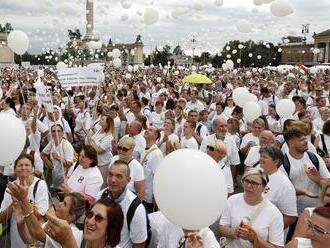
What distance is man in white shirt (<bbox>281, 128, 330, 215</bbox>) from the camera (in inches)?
191

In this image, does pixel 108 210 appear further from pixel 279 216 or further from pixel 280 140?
pixel 280 140

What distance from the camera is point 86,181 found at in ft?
16.0

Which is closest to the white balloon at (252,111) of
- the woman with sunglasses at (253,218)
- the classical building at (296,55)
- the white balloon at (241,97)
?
the white balloon at (241,97)

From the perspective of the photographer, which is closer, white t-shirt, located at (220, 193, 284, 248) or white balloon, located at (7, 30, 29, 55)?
white t-shirt, located at (220, 193, 284, 248)

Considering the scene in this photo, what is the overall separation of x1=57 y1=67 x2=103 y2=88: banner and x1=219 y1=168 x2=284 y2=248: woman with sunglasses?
4.09 m

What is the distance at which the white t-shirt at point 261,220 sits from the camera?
3.65 m

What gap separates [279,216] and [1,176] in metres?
3.33

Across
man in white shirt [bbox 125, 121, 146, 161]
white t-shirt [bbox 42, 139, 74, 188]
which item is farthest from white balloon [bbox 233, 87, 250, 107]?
white t-shirt [bbox 42, 139, 74, 188]

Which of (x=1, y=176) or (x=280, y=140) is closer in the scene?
(x=1, y=176)

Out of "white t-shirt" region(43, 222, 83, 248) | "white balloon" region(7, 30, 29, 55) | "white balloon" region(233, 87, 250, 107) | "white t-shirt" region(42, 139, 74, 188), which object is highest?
"white balloon" region(7, 30, 29, 55)

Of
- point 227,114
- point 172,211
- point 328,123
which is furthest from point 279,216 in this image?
point 227,114

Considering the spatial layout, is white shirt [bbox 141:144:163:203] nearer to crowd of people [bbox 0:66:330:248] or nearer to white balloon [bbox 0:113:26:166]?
crowd of people [bbox 0:66:330:248]

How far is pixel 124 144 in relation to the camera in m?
5.18

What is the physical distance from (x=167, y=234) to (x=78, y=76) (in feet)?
13.9
